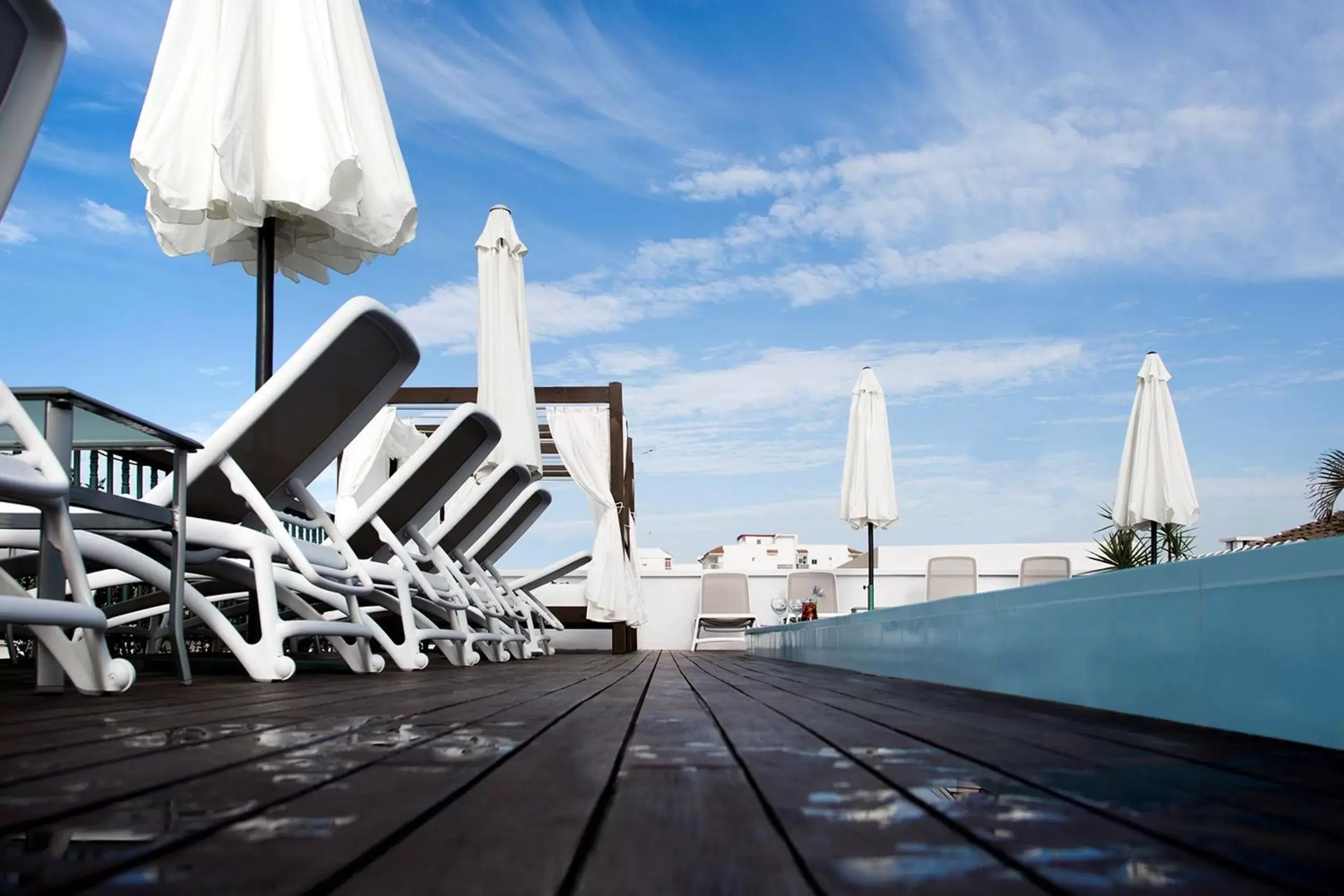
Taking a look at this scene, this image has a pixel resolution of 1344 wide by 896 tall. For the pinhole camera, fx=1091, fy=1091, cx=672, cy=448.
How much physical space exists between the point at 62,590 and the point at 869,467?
34.6 ft

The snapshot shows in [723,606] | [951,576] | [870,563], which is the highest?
[870,563]

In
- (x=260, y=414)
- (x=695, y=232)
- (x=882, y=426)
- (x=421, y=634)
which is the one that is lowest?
(x=421, y=634)

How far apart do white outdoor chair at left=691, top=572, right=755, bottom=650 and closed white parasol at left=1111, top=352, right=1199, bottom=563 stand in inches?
182

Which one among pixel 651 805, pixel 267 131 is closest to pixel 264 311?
pixel 267 131

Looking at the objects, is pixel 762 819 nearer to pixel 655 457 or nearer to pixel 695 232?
pixel 655 457

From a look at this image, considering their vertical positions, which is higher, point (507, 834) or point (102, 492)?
point (102, 492)

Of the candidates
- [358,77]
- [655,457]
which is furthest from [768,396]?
[358,77]

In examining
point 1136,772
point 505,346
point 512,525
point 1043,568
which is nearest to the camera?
point 1136,772

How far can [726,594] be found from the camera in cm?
1348

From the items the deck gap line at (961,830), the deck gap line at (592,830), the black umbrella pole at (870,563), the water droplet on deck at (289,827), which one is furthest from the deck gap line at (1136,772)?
the black umbrella pole at (870,563)

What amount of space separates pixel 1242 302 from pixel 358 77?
693 inches

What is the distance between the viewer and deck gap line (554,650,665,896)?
0.71 m

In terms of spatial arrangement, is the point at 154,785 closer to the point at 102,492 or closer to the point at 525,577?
the point at 102,492

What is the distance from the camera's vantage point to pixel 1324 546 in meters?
1.73
